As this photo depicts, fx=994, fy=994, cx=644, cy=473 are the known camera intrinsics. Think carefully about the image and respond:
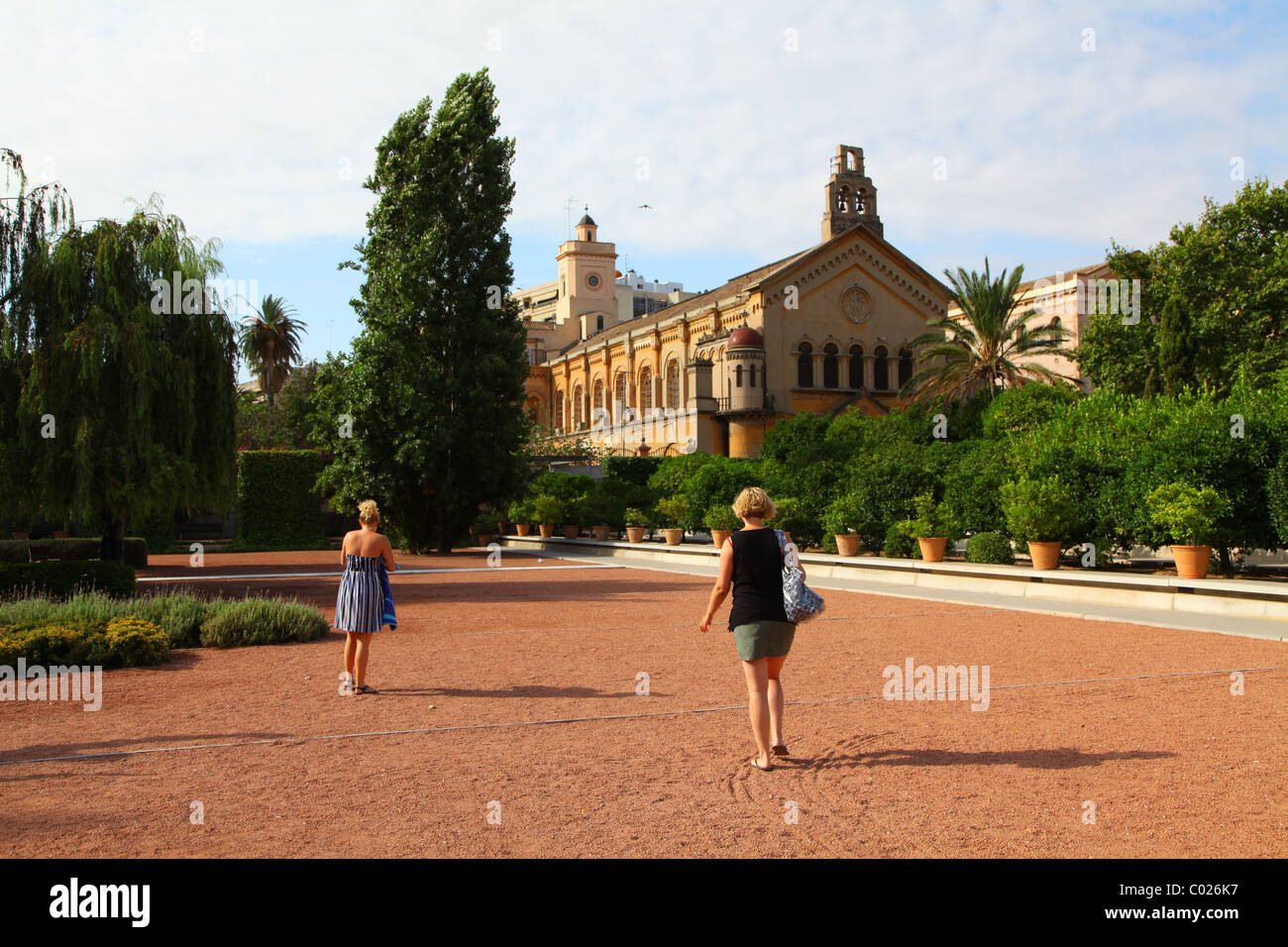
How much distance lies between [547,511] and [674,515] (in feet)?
23.0

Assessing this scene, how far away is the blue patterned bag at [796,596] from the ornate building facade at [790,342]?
47823 mm

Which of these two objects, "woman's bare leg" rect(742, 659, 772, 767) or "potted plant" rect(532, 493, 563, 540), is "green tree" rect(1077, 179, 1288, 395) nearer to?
"potted plant" rect(532, 493, 563, 540)

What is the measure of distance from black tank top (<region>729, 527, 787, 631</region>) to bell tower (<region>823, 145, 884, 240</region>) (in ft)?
187

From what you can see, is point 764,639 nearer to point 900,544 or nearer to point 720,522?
point 900,544

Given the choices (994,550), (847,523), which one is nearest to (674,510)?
(847,523)

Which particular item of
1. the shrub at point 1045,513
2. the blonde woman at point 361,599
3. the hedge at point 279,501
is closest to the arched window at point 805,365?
the hedge at point 279,501

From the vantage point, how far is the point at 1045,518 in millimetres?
18078

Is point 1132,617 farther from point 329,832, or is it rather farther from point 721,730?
point 329,832

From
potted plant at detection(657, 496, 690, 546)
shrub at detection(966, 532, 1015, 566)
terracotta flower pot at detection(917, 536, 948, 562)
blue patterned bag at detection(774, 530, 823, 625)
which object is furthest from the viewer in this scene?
potted plant at detection(657, 496, 690, 546)

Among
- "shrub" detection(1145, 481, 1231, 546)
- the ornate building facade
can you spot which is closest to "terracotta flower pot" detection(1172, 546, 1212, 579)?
"shrub" detection(1145, 481, 1231, 546)

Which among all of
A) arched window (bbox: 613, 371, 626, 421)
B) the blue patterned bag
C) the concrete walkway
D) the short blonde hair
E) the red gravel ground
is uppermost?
arched window (bbox: 613, 371, 626, 421)

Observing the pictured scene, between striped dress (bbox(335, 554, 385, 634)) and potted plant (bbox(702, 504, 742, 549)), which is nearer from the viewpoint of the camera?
striped dress (bbox(335, 554, 385, 634))

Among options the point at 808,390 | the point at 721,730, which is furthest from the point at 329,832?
the point at 808,390

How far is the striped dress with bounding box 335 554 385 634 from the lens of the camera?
8633 millimetres
